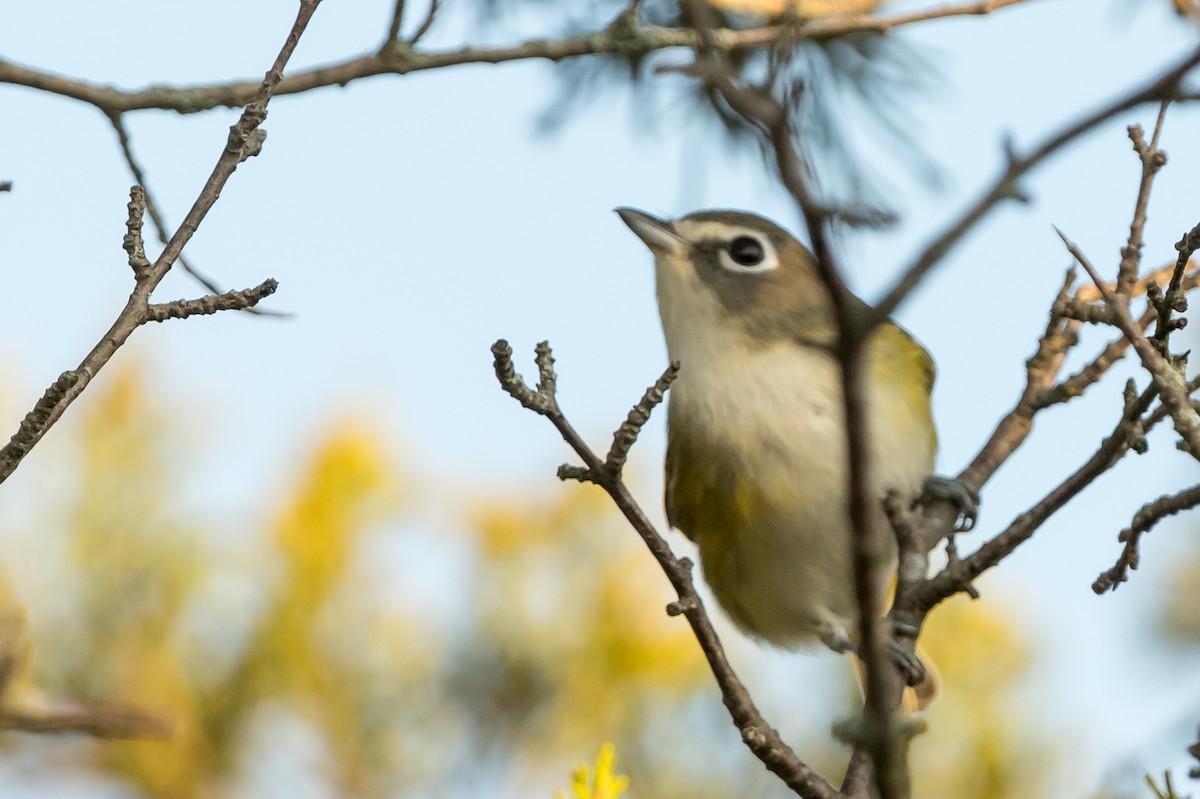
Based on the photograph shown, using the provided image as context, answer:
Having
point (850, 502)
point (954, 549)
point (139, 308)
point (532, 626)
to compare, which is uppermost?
point (532, 626)

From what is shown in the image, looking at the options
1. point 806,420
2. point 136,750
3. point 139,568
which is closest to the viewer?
point 806,420

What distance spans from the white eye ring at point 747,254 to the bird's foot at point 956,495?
677 millimetres

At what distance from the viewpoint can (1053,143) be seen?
1053 millimetres

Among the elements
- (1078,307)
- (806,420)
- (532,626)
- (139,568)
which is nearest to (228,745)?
(139,568)

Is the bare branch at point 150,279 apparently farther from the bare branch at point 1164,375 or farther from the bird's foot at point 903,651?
the bird's foot at point 903,651

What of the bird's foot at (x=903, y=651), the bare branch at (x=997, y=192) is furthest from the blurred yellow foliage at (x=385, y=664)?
the bare branch at (x=997, y=192)

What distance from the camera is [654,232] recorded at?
11.5ft

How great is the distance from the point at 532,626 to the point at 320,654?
632 millimetres

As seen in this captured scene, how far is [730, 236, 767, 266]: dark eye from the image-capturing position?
140 inches

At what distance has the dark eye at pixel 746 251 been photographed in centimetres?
356

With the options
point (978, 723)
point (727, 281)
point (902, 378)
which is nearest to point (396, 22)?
point (727, 281)

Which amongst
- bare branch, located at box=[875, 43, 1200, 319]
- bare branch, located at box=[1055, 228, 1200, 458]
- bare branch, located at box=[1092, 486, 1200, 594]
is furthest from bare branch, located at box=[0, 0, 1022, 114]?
bare branch, located at box=[875, 43, 1200, 319]

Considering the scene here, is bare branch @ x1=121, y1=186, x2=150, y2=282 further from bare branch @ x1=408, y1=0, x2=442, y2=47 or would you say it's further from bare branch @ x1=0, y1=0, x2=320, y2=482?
bare branch @ x1=408, y1=0, x2=442, y2=47

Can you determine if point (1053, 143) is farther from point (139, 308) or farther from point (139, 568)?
point (139, 568)
